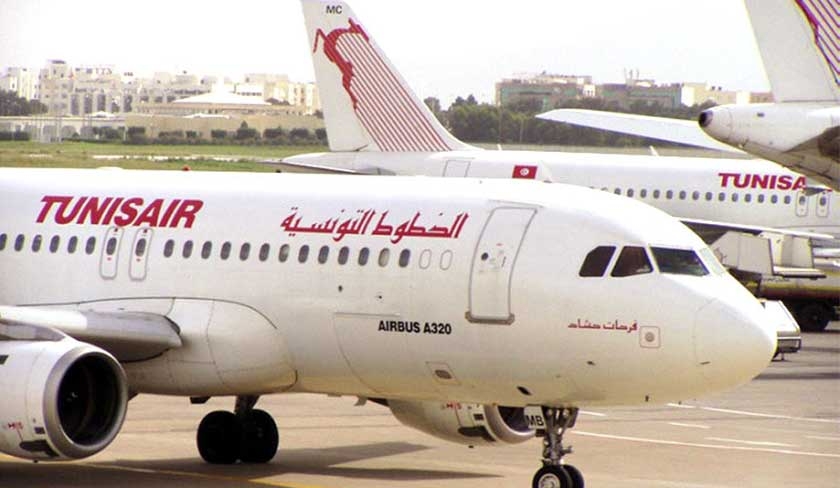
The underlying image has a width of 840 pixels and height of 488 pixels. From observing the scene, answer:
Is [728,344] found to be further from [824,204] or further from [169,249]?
[824,204]

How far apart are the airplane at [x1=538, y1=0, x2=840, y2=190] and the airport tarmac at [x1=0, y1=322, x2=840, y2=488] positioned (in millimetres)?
5442

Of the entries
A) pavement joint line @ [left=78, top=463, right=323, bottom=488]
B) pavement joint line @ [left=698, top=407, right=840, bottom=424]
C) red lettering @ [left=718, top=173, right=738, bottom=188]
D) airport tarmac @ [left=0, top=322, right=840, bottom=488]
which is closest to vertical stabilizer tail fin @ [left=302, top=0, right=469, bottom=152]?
red lettering @ [left=718, top=173, right=738, bottom=188]

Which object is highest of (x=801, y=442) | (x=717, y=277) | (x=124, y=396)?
(x=717, y=277)

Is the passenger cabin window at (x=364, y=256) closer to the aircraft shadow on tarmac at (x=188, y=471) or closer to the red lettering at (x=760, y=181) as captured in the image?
the aircraft shadow on tarmac at (x=188, y=471)

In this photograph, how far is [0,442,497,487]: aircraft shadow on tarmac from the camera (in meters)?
21.2

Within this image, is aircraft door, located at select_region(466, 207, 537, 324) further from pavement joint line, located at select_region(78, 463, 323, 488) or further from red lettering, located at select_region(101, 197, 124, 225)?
red lettering, located at select_region(101, 197, 124, 225)

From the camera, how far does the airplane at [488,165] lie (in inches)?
1860

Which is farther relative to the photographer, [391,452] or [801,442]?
[801,442]

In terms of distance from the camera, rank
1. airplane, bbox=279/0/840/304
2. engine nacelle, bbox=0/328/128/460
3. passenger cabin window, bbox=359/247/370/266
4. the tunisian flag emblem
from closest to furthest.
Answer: engine nacelle, bbox=0/328/128/460 → passenger cabin window, bbox=359/247/370/266 → airplane, bbox=279/0/840/304 → the tunisian flag emblem

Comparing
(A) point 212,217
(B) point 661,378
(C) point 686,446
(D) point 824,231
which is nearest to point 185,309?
(A) point 212,217

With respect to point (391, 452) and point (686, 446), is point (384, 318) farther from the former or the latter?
point (686, 446)

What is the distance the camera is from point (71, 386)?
64.9 ft

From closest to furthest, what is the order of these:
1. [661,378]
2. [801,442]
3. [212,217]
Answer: [661,378]
[212,217]
[801,442]

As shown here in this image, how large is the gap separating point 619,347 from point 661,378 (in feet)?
1.72
